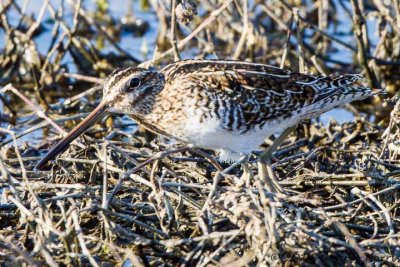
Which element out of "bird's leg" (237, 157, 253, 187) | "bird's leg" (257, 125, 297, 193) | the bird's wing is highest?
the bird's wing

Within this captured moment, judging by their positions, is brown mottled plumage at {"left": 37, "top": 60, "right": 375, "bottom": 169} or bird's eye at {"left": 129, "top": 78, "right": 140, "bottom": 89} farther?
bird's eye at {"left": 129, "top": 78, "right": 140, "bottom": 89}

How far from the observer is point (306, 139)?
6805 mm

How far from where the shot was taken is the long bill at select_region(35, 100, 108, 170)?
5223 millimetres

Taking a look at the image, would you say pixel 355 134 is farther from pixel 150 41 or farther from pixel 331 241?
pixel 150 41

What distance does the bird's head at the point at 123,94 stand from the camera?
533cm

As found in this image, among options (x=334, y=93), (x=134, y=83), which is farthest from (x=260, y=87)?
(x=134, y=83)

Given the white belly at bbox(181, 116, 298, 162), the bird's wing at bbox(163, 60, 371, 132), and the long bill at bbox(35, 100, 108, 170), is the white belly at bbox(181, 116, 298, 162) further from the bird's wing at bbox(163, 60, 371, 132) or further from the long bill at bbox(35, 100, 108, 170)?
the long bill at bbox(35, 100, 108, 170)

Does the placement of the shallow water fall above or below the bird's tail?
below

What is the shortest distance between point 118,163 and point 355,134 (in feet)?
6.33

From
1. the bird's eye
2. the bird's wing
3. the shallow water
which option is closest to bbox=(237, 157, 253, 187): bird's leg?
the bird's wing

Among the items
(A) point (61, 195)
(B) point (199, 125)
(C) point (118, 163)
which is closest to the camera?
(A) point (61, 195)

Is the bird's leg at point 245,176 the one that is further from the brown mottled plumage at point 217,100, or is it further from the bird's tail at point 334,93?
the bird's tail at point 334,93

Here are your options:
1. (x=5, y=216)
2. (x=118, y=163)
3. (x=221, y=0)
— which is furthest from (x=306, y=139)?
(x=5, y=216)

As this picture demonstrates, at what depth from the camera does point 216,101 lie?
5254 millimetres
